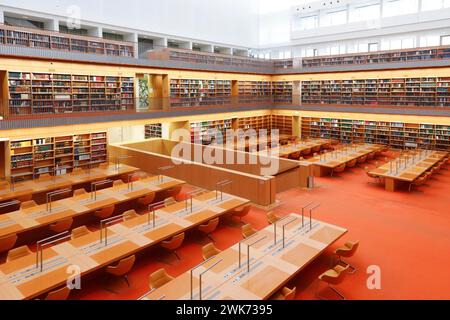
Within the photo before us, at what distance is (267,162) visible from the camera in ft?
39.2

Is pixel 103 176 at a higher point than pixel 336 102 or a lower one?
lower

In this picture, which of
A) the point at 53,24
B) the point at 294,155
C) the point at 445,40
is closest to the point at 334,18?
the point at 445,40

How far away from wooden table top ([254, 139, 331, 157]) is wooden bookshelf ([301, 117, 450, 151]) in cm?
208

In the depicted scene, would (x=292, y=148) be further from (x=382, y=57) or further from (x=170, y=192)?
(x=170, y=192)

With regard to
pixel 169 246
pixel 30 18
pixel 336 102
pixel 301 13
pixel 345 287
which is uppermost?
pixel 301 13

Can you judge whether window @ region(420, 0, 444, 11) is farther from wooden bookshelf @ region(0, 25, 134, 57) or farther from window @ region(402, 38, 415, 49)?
wooden bookshelf @ region(0, 25, 134, 57)

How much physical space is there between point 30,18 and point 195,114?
28.7 ft

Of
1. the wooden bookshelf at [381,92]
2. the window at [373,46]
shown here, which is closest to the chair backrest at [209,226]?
the wooden bookshelf at [381,92]

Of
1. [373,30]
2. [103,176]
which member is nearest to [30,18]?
[103,176]

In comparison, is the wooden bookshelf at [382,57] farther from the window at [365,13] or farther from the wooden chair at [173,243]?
the wooden chair at [173,243]

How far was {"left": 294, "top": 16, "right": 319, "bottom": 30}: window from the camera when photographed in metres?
24.5

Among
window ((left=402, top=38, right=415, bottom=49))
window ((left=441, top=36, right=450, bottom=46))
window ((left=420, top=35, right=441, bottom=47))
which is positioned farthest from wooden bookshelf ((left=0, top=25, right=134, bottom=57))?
window ((left=441, top=36, right=450, bottom=46))

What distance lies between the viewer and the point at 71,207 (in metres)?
7.57
